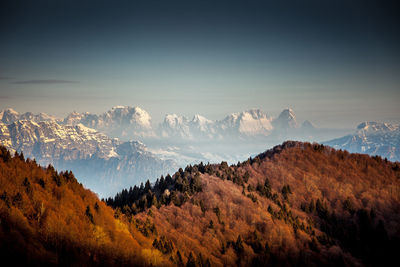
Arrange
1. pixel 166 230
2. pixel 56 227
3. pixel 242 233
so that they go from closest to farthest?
pixel 56 227, pixel 166 230, pixel 242 233

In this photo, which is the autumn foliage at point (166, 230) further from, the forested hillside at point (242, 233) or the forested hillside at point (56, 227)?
the forested hillside at point (242, 233)

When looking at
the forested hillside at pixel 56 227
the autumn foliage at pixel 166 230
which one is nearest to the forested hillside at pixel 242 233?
the autumn foliage at pixel 166 230

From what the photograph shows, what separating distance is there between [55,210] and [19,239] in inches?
970

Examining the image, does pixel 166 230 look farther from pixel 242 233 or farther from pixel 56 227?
pixel 56 227

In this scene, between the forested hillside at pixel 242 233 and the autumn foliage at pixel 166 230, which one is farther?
the forested hillside at pixel 242 233

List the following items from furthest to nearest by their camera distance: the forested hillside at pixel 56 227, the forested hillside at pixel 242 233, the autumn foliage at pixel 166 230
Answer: the forested hillside at pixel 242 233, the autumn foliage at pixel 166 230, the forested hillside at pixel 56 227

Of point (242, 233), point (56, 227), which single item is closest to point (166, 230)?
point (242, 233)

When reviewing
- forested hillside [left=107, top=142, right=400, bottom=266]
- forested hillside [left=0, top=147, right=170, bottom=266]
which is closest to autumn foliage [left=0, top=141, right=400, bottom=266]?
forested hillside [left=0, top=147, right=170, bottom=266]

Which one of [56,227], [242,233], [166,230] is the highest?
[56,227]

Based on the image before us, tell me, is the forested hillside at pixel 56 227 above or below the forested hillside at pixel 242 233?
above

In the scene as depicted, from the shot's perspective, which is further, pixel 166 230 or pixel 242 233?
pixel 242 233

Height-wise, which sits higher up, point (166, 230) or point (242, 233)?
point (166, 230)

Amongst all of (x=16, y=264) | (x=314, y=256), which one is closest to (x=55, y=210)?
(x=16, y=264)

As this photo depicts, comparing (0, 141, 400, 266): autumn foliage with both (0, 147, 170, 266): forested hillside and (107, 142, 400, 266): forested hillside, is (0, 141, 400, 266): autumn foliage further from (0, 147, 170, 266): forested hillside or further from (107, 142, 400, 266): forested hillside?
(107, 142, 400, 266): forested hillside
